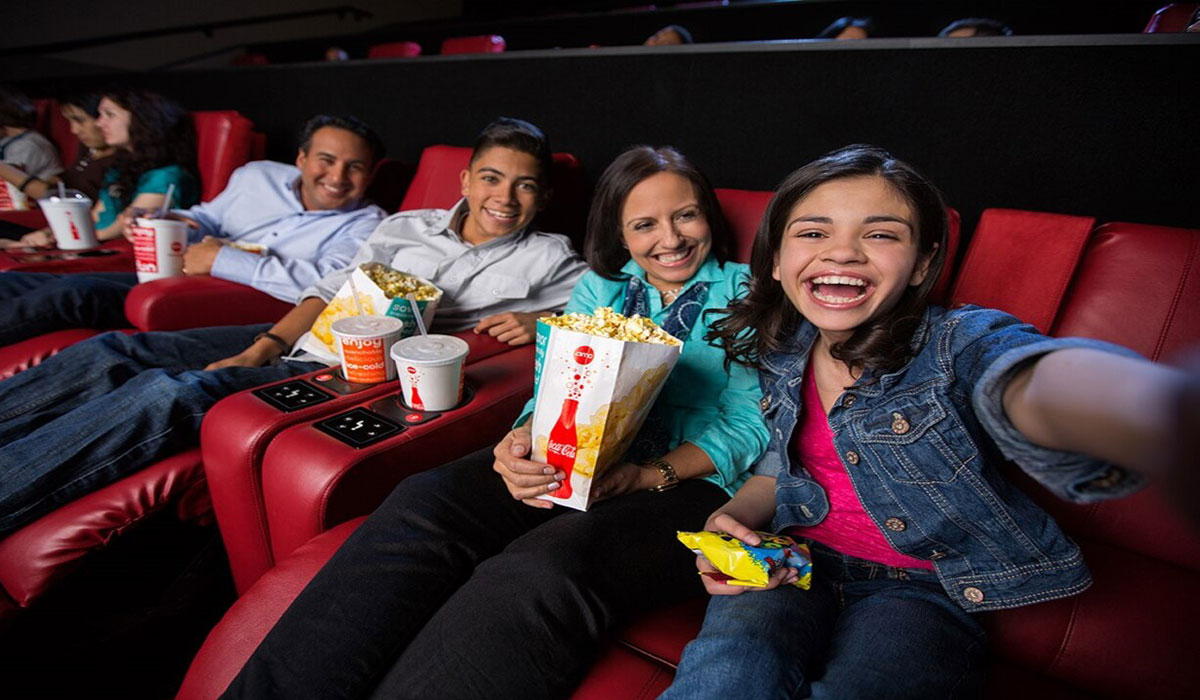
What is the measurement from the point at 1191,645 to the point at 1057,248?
0.73 meters

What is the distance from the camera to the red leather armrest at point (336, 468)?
3.49 ft

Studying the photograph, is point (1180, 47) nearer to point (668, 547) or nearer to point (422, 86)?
point (668, 547)

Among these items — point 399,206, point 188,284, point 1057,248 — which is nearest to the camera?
point 1057,248

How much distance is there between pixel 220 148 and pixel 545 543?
3.00 metres

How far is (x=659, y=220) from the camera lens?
1.33 metres

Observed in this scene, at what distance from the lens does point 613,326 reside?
1.02 metres

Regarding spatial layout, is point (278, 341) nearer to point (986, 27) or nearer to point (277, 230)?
point (277, 230)

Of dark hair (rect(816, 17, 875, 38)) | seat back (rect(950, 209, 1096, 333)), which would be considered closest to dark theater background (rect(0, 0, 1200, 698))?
seat back (rect(950, 209, 1096, 333))

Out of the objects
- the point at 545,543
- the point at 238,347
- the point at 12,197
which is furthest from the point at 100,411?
the point at 12,197

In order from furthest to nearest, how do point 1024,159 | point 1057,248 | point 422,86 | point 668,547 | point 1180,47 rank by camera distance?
point 422,86, point 1024,159, point 1180,47, point 1057,248, point 668,547

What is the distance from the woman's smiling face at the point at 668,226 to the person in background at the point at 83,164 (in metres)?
3.16

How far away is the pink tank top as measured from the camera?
1004mm

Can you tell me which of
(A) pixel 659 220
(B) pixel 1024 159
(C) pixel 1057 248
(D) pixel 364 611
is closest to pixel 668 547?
(D) pixel 364 611

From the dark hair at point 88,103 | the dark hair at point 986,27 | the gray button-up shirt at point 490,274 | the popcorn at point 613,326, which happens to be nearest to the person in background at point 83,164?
the dark hair at point 88,103
